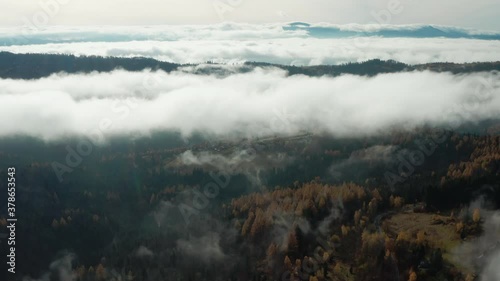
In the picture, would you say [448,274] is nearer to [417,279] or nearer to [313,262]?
[417,279]

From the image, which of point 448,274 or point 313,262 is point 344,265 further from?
point 448,274

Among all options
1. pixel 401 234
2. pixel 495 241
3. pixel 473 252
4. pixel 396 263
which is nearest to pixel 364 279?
pixel 396 263

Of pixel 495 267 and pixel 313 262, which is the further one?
pixel 313 262

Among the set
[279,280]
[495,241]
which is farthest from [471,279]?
[279,280]

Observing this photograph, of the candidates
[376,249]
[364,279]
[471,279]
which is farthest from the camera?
[376,249]

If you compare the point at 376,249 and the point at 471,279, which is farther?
the point at 376,249

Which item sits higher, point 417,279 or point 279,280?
point 417,279

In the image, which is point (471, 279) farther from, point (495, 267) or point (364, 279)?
point (364, 279)

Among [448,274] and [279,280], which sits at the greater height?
[448,274]

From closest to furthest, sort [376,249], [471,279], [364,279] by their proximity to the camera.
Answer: [471,279], [364,279], [376,249]
